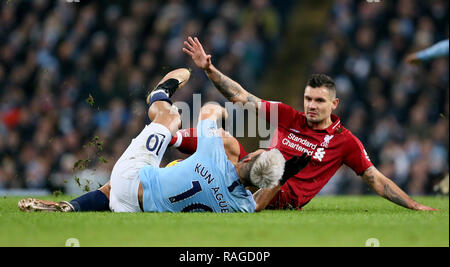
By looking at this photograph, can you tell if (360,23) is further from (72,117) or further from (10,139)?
(10,139)

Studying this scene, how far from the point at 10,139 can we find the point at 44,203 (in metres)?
7.17

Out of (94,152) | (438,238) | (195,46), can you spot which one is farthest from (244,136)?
(438,238)

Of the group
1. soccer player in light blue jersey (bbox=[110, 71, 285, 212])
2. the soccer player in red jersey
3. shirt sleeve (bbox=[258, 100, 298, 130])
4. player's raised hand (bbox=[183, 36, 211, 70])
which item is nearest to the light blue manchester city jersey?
soccer player in light blue jersey (bbox=[110, 71, 285, 212])

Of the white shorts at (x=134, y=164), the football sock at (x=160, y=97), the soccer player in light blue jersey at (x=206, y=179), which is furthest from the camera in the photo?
the football sock at (x=160, y=97)

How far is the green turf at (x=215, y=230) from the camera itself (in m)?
4.41

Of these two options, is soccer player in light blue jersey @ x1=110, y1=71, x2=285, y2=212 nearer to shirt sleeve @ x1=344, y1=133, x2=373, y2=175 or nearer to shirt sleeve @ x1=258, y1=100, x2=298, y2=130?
shirt sleeve @ x1=258, y1=100, x2=298, y2=130

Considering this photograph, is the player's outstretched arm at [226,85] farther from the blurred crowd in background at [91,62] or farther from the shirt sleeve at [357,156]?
the blurred crowd in background at [91,62]

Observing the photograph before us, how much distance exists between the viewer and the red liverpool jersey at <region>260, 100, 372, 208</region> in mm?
6840

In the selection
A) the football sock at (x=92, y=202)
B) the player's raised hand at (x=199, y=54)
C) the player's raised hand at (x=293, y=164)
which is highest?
the player's raised hand at (x=199, y=54)

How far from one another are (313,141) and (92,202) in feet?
7.67

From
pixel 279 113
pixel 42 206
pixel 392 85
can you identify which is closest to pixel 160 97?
pixel 279 113

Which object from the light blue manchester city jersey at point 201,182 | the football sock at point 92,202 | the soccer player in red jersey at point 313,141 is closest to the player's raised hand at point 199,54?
the soccer player in red jersey at point 313,141

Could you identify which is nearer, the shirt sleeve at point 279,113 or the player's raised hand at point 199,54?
the player's raised hand at point 199,54

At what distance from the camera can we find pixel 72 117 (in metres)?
12.4
